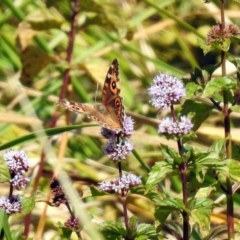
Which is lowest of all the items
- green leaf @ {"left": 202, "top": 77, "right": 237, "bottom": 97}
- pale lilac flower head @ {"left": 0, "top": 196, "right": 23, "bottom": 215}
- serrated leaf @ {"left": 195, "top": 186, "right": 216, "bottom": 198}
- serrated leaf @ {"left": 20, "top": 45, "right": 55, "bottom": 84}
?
pale lilac flower head @ {"left": 0, "top": 196, "right": 23, "bottom": 215}

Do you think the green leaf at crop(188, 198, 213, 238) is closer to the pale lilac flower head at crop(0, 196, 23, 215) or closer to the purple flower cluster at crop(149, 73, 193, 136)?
the purple flower cluster at crop(149, 73, 193, 136)

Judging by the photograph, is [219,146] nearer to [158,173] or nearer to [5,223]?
[158,173]

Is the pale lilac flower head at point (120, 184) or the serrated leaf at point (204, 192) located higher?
the serrated leaf at point (204, 192)

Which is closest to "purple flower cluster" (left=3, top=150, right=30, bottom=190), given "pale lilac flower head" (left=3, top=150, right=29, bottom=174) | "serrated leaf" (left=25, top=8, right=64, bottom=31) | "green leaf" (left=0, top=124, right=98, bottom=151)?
"pale lilac flower head" (left=3, top=150, right=29, bottom=174)

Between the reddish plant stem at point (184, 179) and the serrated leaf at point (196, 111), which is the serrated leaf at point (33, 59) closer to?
the serrated leaf at point (196, 111)

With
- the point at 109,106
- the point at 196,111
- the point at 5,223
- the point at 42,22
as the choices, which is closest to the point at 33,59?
the point at 42,22

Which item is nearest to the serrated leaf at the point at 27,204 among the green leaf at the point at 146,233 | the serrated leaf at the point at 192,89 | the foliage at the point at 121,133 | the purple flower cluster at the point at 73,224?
the foliage at the point at 121,133
